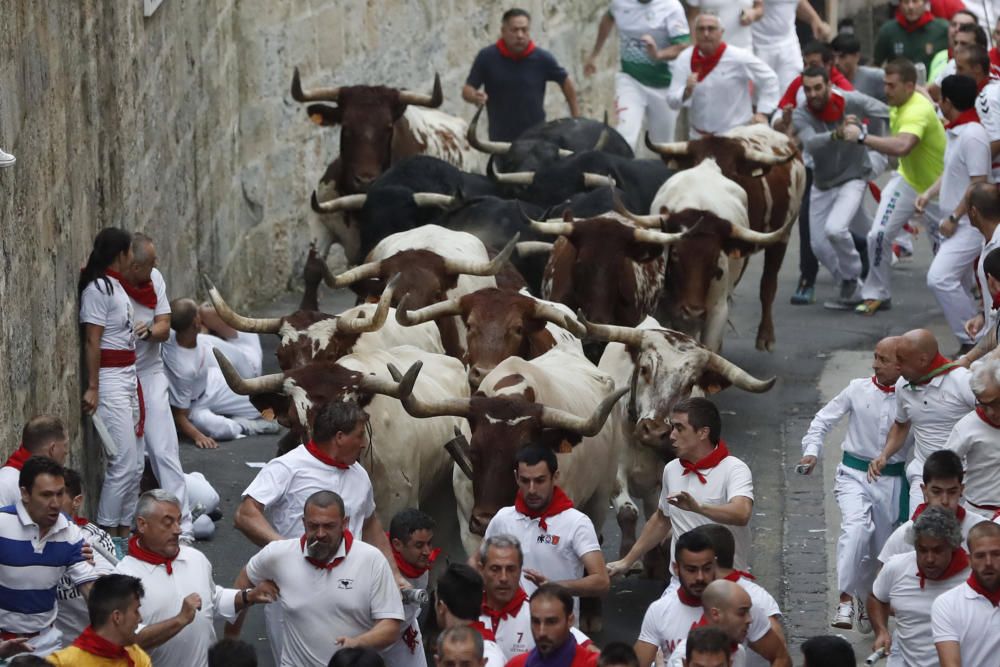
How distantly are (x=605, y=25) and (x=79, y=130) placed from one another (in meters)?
8.66

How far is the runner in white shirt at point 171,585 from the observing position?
7.84 m

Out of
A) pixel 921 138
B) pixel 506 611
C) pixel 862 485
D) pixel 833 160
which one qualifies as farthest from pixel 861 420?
pixel 833 160

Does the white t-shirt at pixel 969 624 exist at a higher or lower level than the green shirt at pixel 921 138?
lower

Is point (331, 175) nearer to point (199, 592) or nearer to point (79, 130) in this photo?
point (79, 130)

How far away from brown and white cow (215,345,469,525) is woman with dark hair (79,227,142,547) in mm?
983

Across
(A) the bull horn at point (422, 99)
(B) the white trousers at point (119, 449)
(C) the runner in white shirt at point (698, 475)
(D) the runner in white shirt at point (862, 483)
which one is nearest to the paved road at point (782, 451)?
(D) the runner in white shirt at point (862, 483)

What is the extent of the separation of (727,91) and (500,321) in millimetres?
6858

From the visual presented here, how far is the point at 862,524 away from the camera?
9.78m

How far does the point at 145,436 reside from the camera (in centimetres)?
1148

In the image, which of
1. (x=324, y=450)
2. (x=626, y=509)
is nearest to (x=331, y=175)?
(x=626, y=509)

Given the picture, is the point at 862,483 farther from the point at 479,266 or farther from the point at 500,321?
the point at 479,266

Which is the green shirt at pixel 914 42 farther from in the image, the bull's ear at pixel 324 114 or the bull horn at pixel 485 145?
the bull's ear at pixel 324 114

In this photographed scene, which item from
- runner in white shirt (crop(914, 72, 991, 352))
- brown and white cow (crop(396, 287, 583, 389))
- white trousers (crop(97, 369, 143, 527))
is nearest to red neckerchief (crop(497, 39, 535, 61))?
runner in white shirt (crop(914, 72, 991, 352))

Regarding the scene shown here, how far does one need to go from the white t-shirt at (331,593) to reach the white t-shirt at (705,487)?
1461 millimetres
